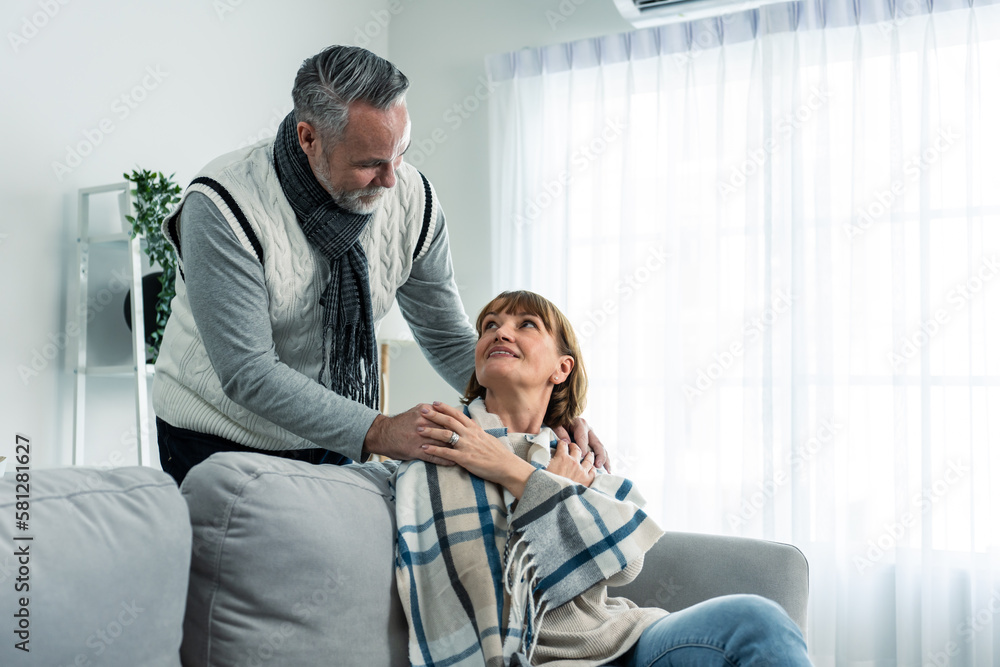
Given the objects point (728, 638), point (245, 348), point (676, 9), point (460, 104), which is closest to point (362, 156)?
point (245, 348)

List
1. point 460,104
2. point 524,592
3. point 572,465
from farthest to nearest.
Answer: point 460,104, point 572,465, point 524,592

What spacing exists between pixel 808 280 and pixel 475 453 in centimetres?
201

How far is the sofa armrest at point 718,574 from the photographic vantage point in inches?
62.1

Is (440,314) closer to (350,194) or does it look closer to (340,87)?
(350,194)

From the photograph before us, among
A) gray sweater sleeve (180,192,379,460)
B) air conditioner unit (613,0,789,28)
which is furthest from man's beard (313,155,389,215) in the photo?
air conditioner unit (613,0,789,28)

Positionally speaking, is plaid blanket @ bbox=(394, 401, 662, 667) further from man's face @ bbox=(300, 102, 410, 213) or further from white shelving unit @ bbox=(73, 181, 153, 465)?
white shelving unit @ bbox=(73, 181, 153, 465)

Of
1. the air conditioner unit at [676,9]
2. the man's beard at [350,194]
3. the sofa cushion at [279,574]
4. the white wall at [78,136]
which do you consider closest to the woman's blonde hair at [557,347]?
the man's beard at [350,194]

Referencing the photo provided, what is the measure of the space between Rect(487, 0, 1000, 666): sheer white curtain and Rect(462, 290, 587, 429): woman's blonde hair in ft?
4.58

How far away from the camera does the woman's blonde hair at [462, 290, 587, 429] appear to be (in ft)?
5.83

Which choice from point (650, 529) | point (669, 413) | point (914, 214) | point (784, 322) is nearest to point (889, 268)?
point (914, 214)

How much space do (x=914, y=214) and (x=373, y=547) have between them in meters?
2.45

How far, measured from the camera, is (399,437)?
1.36 metres

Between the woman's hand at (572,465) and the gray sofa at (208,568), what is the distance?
1.09 feet

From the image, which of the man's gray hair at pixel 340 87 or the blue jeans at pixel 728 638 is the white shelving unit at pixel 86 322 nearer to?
the man's gray hair at pixel 340 87
